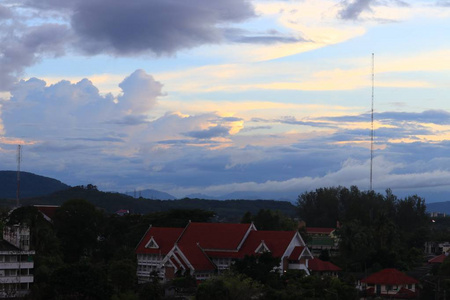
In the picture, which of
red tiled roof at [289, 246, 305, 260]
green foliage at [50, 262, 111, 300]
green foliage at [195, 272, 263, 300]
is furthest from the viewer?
red tiled roof at [289, 246, 305, 260]

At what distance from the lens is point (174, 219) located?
95.2 metres

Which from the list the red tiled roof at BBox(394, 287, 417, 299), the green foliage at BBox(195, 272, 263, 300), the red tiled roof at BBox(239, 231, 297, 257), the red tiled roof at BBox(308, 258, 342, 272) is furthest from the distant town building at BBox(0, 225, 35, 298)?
the red tiled roof at BBox(394, 287, 417, 299)

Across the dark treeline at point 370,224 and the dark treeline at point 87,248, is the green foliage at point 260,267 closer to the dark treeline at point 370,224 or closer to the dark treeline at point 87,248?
the dark treeline at point 87,248

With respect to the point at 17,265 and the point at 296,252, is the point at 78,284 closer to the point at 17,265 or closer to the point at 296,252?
the point at 17,265

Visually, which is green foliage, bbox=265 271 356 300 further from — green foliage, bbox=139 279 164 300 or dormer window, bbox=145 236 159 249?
dormer window, bbox=145 236 159 249

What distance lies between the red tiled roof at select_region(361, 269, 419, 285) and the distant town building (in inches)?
1266

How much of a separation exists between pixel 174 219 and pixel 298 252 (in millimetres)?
23225

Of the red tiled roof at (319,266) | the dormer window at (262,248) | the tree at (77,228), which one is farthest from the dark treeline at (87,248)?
the red tiled roof at (319,266)

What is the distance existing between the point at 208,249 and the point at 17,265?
21.0 m

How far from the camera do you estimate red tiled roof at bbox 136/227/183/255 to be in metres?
80.1

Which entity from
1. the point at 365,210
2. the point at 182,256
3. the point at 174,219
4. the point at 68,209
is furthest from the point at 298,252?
the point at 365,210

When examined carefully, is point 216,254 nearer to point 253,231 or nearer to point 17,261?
point 253,231

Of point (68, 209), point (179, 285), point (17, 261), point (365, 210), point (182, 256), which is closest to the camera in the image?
point (17, 261)

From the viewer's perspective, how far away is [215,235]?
8038 centimetres
